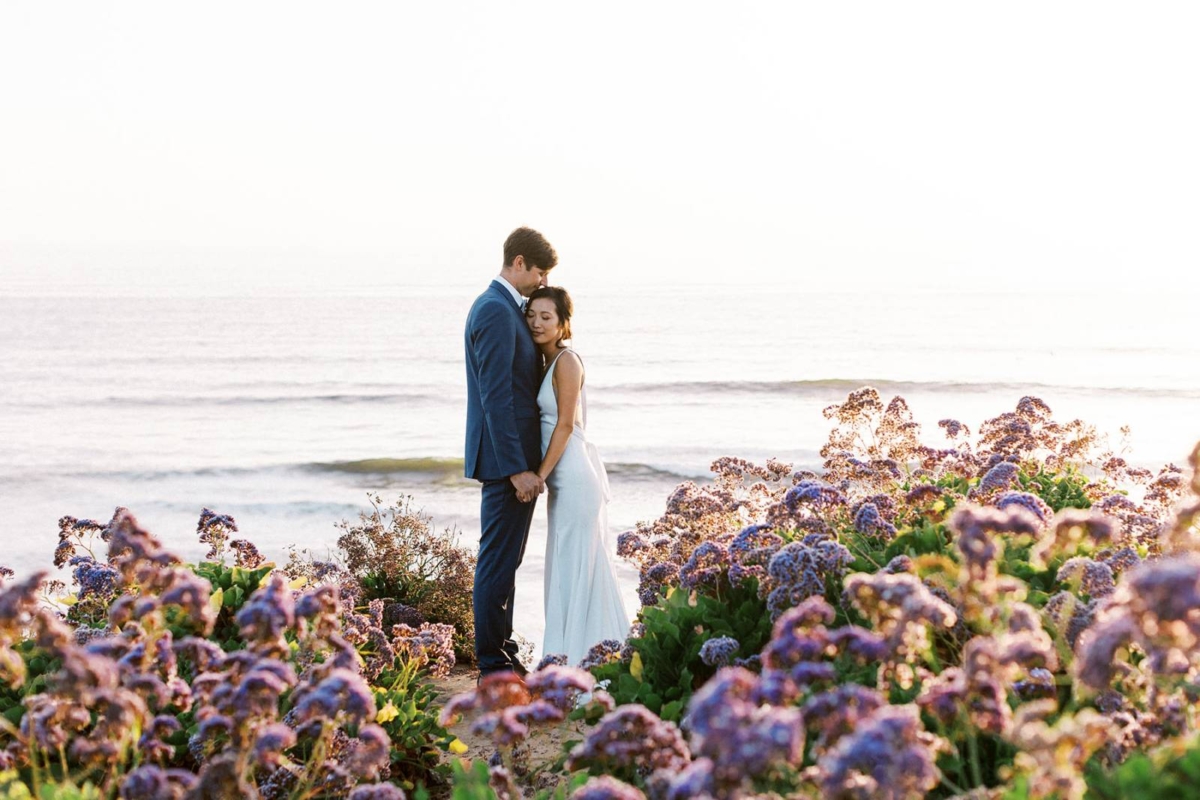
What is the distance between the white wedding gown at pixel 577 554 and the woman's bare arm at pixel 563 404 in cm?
10

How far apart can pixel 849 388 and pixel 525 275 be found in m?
24.4

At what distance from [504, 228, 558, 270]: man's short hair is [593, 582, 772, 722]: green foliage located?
3.07m

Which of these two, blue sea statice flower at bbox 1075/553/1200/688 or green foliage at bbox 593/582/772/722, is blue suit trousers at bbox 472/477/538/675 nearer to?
green foliage at bbox 593/582/772/722

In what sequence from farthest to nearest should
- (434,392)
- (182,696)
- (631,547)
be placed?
(434,392) → (631,547) → (182,696)

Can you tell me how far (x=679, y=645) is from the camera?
4805 mm

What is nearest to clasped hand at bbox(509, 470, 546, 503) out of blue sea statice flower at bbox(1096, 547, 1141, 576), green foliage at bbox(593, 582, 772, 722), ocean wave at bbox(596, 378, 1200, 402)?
green foliage at bbox(593, 582, 772, 722)

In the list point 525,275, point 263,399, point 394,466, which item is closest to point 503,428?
point 525,275

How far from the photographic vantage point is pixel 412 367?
3534cm

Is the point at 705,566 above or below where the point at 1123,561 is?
below

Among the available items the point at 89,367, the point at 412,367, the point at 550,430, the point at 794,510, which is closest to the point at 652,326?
the point at 412,367

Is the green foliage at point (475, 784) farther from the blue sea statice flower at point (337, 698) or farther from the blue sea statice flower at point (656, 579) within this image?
the blue sea statice flower at point (656, 579)

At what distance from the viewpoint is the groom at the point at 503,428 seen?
7117 mm

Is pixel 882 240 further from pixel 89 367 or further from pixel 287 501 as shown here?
pixel 287 501

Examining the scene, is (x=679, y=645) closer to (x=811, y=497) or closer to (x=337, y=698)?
(x=811, y=497)
